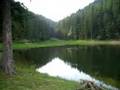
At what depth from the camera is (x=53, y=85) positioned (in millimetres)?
16406

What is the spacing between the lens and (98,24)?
16125 centimetres

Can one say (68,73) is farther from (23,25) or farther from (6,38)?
(6,38)

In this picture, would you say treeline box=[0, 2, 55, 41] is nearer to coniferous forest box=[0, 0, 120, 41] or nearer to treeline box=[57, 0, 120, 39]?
coniferous forest box=[0, 0, 120, 41]

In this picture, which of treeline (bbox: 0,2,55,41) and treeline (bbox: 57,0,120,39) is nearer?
treeline (bbox: 0,2,55,41)

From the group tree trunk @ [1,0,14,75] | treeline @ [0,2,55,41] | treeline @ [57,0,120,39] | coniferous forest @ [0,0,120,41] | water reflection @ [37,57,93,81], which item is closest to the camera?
tree trunk @ [1,0,14,75]

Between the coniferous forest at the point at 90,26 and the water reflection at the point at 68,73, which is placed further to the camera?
the coniferous forest at the point at 90,26

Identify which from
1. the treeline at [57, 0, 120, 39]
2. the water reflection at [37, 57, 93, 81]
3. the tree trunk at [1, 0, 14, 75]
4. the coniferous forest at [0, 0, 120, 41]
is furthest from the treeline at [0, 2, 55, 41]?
the treeline at [57, 0, 120, 39]

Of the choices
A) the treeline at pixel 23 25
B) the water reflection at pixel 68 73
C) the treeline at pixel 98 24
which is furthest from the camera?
the treeline at pixel 98 24

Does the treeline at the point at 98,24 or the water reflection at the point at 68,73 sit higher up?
the treeline at the point at 98,24

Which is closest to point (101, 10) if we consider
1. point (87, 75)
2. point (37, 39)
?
point (37, 39)

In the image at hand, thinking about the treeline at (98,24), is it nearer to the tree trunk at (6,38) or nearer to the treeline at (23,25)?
the treeline at (23,25)

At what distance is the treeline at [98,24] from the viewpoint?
13812 centimetres

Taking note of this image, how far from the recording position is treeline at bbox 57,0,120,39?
138 meters

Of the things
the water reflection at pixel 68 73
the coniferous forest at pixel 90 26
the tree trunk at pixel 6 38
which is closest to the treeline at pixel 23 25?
the coniferous forest at pixel 90 26
